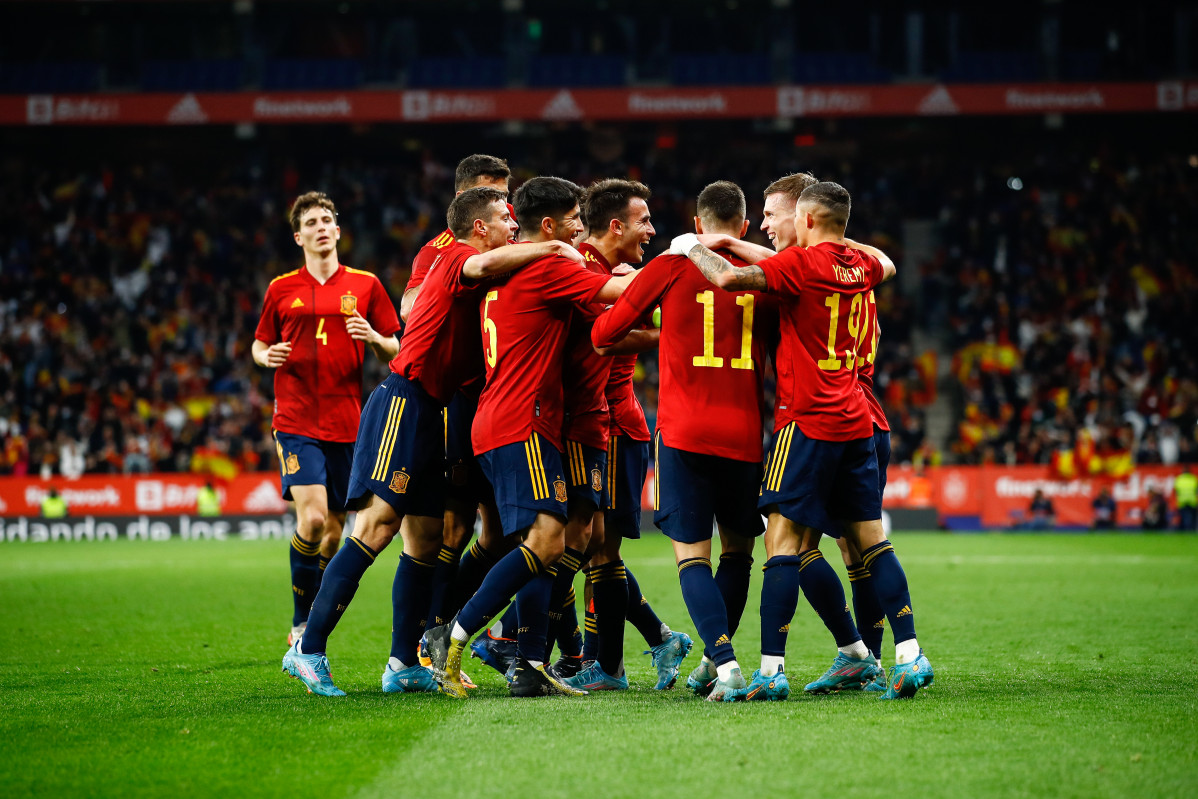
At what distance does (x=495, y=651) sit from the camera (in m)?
6.84

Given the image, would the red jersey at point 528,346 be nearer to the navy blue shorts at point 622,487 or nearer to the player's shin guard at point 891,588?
the navy blue shorts at point 622,487

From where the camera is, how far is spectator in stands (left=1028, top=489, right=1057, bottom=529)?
2273cm

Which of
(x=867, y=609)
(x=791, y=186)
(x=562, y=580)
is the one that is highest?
(x=791, y=186)

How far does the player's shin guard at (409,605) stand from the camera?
21.0 ft

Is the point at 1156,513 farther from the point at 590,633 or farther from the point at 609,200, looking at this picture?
the point at 609,200

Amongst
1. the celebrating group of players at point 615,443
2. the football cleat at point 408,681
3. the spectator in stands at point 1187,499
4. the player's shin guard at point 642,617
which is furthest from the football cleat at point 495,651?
the spectator in stands at point 1187,499

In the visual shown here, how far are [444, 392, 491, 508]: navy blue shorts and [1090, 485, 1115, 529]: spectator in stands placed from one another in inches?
732

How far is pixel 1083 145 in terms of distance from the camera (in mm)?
33000

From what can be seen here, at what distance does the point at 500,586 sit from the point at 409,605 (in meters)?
0.74

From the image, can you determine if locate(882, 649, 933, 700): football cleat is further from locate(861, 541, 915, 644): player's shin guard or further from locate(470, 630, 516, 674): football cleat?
locate(470, 630, 516, 674): football cleat

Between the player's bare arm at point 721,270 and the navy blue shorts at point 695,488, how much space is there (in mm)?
861

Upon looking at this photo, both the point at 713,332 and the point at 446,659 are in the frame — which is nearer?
the point at 713,332

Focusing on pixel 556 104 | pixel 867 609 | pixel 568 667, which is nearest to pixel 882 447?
pixel 867 609

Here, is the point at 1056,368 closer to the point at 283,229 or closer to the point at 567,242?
the point at 283,229
